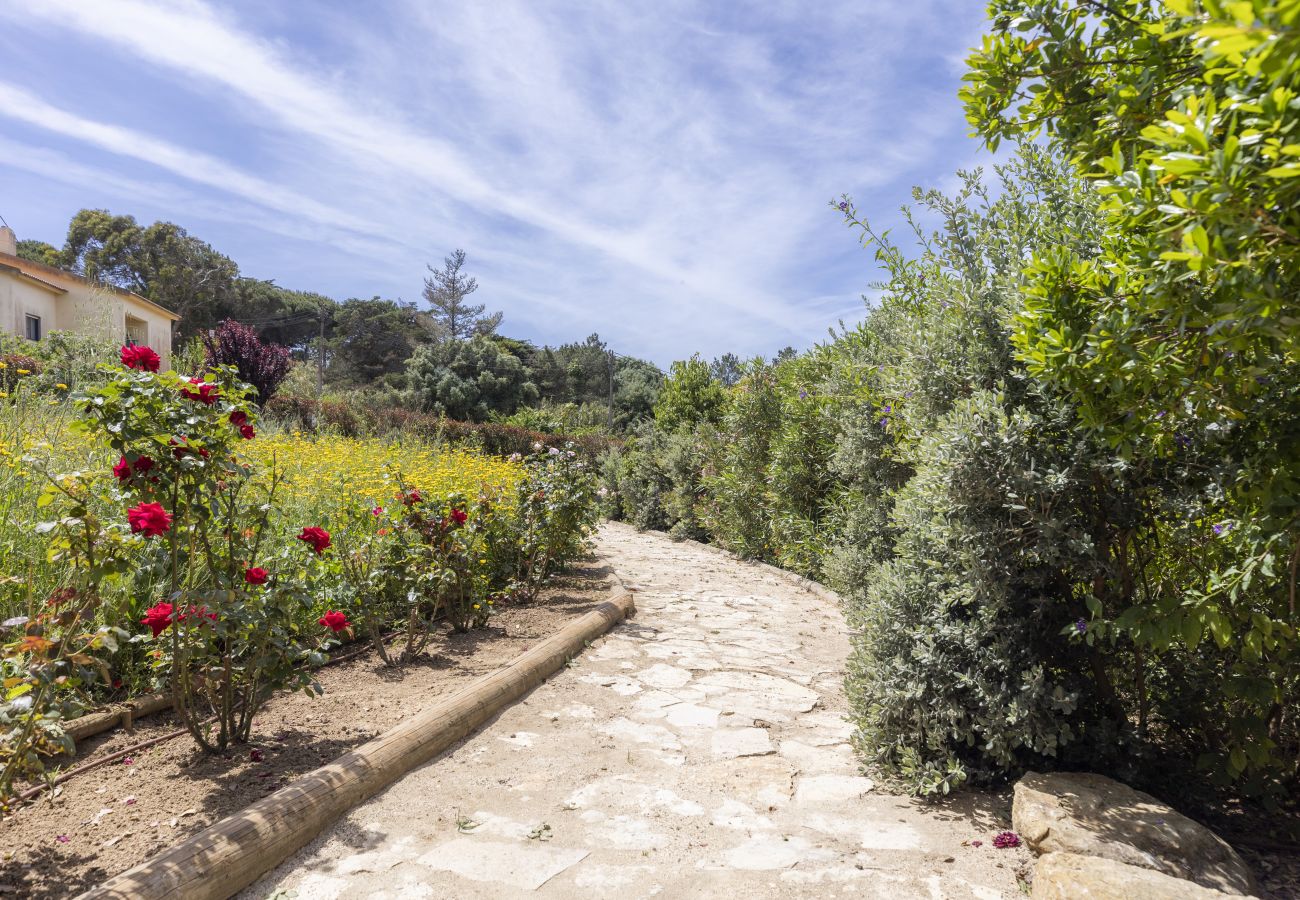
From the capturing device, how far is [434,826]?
2814mm

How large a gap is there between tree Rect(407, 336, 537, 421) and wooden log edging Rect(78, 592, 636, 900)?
85.1ft

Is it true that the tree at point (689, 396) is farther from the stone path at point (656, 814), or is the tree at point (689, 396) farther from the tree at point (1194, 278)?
the tree at point (1194, 278)

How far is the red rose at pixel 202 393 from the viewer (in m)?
2.78

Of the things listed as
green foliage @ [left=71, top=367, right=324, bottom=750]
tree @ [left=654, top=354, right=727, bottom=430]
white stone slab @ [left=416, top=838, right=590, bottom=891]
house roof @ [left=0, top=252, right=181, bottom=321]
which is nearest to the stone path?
white stone slab @ [left=416, top=838, right=590, bottom=891]

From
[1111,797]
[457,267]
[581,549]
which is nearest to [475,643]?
[581,549]

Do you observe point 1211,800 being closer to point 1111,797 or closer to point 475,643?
point 1111,797

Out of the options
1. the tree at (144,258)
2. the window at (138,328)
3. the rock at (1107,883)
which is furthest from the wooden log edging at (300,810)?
the tree at (144,258)

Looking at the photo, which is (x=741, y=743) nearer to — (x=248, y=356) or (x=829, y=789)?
(x=829, y=789)

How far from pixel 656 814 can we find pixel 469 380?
93.6 ft

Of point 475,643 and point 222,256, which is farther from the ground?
point 222,256

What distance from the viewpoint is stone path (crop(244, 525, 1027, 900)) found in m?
2.48

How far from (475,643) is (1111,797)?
3.81 m

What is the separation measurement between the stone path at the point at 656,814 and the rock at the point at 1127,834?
0.19 meters

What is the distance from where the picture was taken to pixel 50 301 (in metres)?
Result: 23.6
